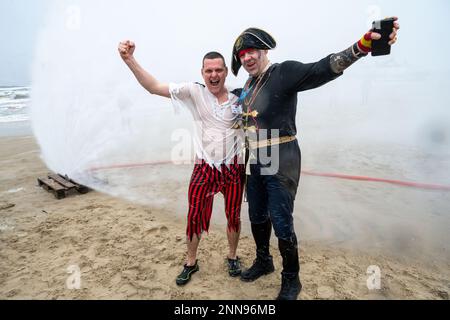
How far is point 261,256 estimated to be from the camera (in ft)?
9.50

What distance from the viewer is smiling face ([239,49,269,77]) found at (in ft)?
7.64

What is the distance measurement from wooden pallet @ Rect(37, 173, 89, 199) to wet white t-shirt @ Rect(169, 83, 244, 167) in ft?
11.3

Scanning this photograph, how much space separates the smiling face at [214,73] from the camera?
2.44m

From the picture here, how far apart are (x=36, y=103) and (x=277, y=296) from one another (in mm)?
7494

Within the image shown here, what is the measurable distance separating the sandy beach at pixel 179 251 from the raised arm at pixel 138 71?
184 centimetres

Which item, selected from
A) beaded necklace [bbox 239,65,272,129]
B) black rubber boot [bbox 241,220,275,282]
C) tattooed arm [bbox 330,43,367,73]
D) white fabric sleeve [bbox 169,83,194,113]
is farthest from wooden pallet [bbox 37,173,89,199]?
tattooed arm [bbox 330,43,367,73]

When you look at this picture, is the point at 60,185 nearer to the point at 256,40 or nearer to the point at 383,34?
the point at 256,40

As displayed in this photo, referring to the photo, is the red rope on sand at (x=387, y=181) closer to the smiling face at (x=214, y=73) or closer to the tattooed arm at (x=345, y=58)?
the smiling face at (x=214, y=73)

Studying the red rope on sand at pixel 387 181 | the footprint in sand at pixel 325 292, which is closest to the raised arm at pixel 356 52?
the footprint in sand at pixel 325 292

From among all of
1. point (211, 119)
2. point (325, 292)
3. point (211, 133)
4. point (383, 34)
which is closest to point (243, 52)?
point (211, 119)

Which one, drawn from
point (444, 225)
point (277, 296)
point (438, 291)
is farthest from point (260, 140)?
point (444, 225)

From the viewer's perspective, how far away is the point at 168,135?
960 cm

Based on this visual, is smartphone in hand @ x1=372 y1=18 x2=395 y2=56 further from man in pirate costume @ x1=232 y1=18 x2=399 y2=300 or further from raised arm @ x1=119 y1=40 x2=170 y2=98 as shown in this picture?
raised arm @ x1=119 y1=40 x2=170 y2=98
